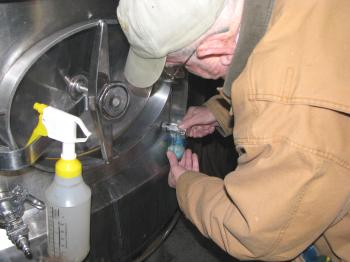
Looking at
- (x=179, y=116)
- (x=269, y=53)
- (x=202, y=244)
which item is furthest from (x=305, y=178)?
(x=202, y=244)

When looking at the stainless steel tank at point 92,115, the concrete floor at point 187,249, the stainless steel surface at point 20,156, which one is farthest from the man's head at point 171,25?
the concrete floor at point 187,249

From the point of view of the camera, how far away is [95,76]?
779mm

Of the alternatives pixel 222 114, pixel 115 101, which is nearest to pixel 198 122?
pixel 222 114

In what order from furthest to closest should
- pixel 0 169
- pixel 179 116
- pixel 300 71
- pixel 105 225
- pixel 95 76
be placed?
pixel 179 116
pixel 105 225
pixel 95 76
pixel 0 169
pixel 300 71

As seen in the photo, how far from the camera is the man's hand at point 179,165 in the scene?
40.1 inches

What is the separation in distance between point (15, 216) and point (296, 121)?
52cm

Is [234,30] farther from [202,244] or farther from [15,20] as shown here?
[202,244]

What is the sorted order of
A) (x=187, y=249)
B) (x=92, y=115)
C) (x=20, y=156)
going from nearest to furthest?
(x=20, y=156), (x=92, y=115), (x=187, y=249)

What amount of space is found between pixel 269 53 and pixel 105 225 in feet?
1.85

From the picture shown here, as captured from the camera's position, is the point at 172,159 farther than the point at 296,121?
Yes

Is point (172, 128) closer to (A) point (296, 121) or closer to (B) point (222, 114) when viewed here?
(B) point (222, 114)

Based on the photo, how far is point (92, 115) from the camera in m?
Result: 0.83

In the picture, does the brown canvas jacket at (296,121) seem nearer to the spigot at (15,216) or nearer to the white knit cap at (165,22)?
the white knit cap at (165,22)

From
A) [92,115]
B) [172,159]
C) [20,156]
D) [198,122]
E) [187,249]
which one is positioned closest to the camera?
[20,156]
